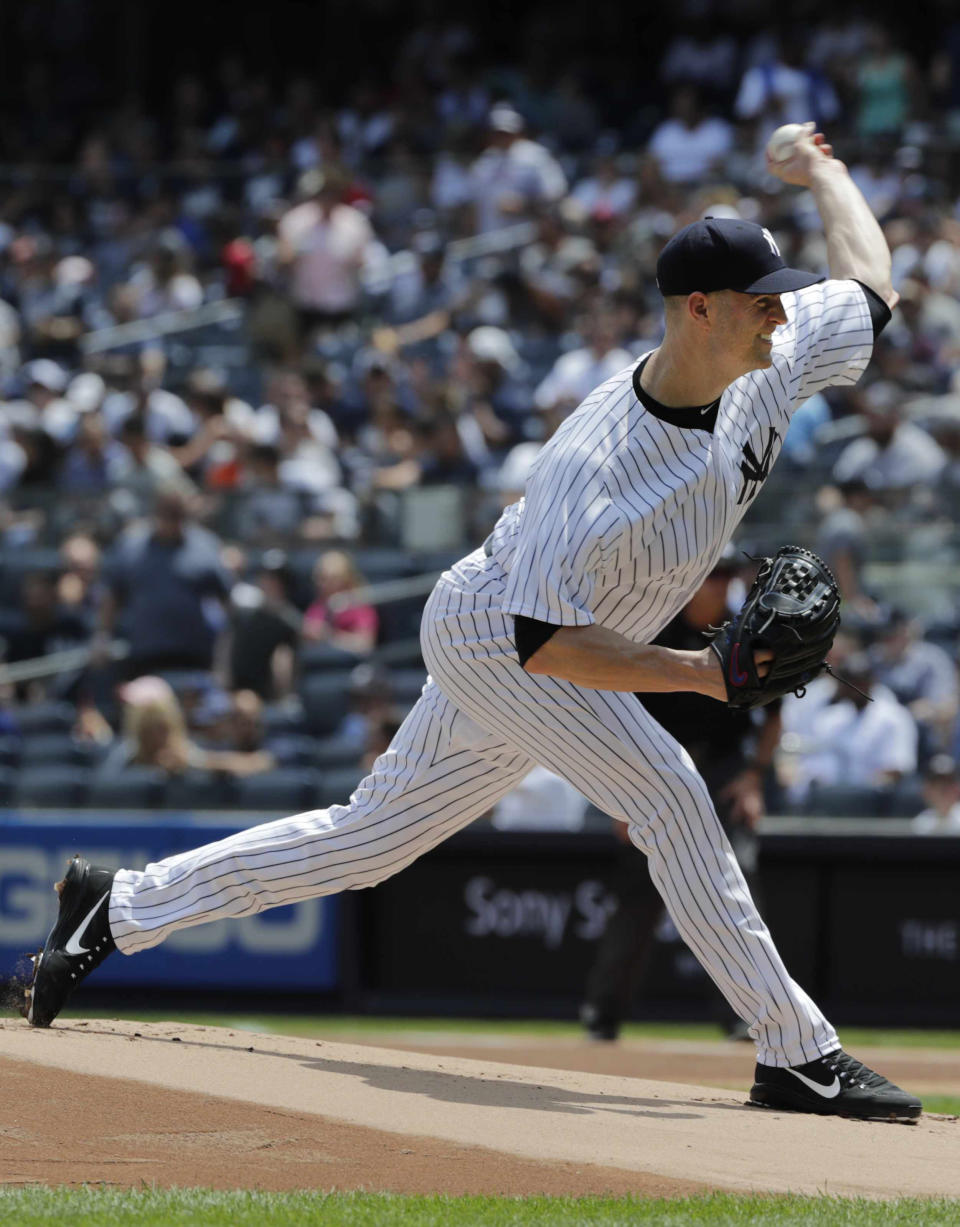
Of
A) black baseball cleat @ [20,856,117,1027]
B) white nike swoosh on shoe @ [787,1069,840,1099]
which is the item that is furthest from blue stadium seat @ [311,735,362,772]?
white nike swoosh on shoe @ [787,1069,840,1099]

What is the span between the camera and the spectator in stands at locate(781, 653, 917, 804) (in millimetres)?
8969

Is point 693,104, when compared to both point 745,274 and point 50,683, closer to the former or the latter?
point 50,683

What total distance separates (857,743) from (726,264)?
17.6 ft

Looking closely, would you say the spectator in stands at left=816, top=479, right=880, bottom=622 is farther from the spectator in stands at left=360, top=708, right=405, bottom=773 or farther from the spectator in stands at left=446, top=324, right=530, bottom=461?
the spectator in stands at left=446, top=324, right=530, bottom=461

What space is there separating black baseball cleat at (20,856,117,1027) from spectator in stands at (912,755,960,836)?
4.68 meters

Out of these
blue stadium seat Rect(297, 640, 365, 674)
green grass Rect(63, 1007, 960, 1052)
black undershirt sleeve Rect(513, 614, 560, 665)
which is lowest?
green grass Rect(63, 1007, 960, 1052)

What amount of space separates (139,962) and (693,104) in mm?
8003

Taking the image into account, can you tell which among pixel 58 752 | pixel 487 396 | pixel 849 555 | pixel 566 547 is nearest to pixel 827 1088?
pixel 566 547

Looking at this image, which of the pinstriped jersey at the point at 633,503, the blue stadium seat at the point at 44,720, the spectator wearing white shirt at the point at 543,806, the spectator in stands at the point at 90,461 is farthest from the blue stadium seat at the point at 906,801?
the spectator in stands at the point at 90,461

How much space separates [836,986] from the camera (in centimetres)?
848

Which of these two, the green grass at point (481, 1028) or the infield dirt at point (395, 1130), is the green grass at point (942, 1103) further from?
the green grass at point (481, 1028)

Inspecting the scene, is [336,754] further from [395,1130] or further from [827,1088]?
[395,1130]

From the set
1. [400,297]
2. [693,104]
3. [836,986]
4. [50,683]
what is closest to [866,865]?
[836,986]

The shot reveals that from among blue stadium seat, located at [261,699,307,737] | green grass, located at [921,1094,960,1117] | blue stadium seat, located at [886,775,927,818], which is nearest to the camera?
green grass, located at [921,1094,960,1117]
